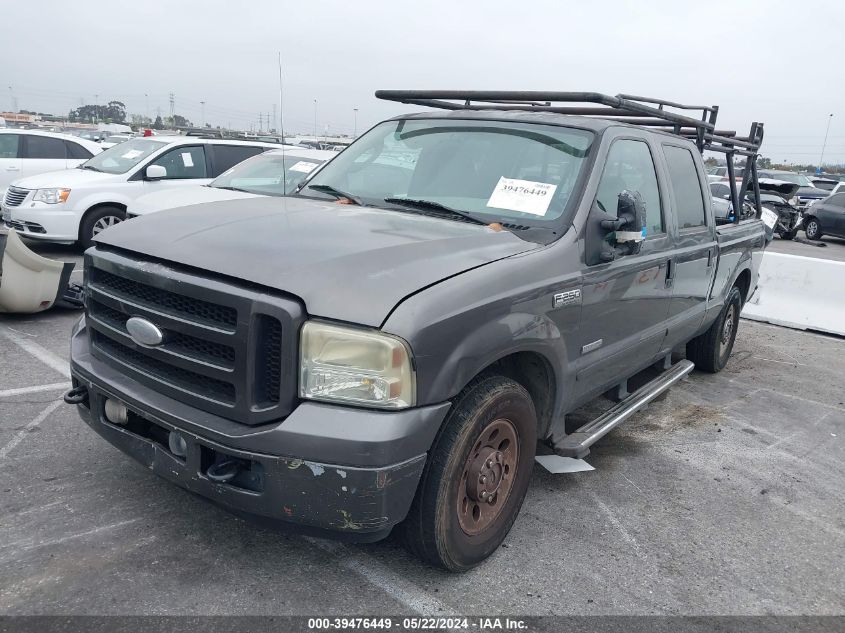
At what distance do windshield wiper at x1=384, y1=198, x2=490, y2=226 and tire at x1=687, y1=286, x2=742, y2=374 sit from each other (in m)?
3.38

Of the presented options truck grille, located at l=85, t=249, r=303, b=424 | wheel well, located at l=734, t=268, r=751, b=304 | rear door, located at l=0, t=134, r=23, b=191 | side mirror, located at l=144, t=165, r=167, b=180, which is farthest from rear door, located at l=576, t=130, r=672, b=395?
rear door, located at l=0, t=134, r=23, b=191

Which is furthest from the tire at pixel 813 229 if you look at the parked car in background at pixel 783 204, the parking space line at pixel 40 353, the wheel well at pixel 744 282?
the parking space line at pixel 40 353

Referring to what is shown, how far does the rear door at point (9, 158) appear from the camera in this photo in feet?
39.7

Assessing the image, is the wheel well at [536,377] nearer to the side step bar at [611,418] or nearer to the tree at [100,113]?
the side step bar at [611,418]

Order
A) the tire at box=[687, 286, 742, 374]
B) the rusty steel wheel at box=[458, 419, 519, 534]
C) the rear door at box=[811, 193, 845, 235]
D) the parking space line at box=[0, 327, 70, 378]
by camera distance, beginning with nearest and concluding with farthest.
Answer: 1. the rusty steel wheel at box=[458, 419, 519, 534]
2. the parking space line at box=[0, 327, 70, 378]
3. the tire at box=[687, 286, 742, 374]
4. the rear door at box=[811, 193, 845, 235]

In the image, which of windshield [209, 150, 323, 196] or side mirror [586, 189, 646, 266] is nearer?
side mirror [586, 189, 646, 266]

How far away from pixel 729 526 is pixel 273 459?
2.47 meters

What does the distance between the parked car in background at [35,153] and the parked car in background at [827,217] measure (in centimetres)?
1802

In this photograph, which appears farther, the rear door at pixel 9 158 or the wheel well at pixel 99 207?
the rear door at pixel 9 158

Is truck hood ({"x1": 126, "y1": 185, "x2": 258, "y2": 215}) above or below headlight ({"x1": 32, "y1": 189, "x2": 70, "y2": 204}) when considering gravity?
above

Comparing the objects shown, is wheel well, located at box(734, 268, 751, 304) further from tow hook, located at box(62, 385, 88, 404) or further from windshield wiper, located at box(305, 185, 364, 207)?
tow hook, located at box(62, 385, 88, 404)

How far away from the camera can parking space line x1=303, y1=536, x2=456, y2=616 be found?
271 centimetres

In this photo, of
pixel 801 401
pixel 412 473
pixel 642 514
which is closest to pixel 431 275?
pixel 412 473

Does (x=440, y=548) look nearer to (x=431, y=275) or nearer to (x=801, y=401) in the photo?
(x=431, y=275)
